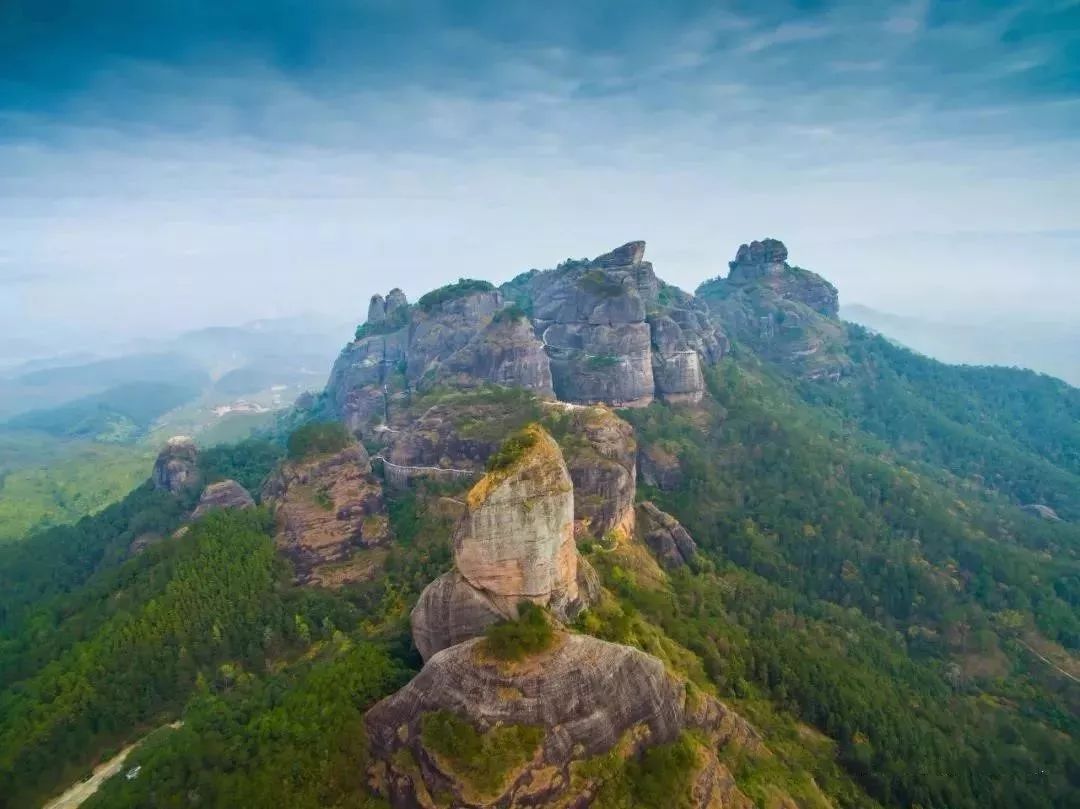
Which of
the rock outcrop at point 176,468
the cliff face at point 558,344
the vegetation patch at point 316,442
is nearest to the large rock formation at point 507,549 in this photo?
the vegetation patch at point 316,442

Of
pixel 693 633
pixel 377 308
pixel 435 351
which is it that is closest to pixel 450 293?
pixel 435 351

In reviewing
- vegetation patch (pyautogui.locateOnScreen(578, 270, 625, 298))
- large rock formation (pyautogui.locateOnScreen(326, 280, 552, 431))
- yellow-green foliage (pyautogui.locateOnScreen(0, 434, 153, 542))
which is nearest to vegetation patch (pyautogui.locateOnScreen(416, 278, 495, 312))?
large rock formation (pyautogui.locateOnScreen(326, 280, 552, 431))

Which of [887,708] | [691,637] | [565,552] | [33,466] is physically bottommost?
[33,466]

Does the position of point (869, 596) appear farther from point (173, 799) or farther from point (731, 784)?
point (173, 799)

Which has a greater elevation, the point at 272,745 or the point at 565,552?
Answer: the point at 565,552

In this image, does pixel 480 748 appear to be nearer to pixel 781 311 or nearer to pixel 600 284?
pixel 600 284

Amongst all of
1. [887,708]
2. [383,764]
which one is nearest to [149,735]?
[383,764]

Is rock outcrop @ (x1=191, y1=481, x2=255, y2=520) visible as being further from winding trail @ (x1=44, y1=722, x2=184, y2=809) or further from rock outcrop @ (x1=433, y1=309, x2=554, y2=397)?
rock outcrop @ (x1=433, y1=309, x2=554, y2=397)
